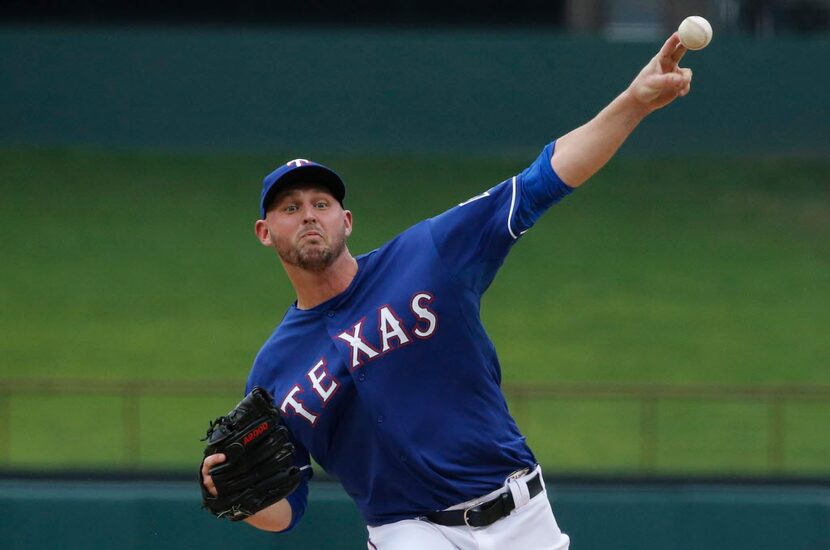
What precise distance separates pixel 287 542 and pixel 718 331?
12.2 m

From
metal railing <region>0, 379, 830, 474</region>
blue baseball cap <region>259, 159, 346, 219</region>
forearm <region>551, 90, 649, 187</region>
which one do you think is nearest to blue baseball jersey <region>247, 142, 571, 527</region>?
forearm <region>551, 90, 649, 187</region>

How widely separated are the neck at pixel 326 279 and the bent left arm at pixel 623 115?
880 millimetres

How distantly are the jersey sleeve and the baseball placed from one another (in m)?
0.54

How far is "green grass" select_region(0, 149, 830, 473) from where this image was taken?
15.4 meters

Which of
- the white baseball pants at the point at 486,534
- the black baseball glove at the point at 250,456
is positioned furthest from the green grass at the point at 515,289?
the white baseball pants at the point at 486,534

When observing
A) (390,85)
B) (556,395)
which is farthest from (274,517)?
(390,85)

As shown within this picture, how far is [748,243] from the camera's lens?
22203mm

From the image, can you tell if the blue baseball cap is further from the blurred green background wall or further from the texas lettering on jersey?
the blurred green background wall

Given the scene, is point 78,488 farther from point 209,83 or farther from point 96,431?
point 209,83

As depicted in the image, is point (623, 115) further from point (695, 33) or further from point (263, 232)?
point (263, 232)

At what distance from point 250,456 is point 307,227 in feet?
2.61

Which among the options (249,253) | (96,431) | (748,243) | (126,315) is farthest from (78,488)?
(748,243)

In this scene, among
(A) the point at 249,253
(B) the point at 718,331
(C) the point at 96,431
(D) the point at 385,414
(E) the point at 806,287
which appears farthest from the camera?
(A) the point at 249,253

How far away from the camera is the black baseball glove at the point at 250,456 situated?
4855 millimetres
